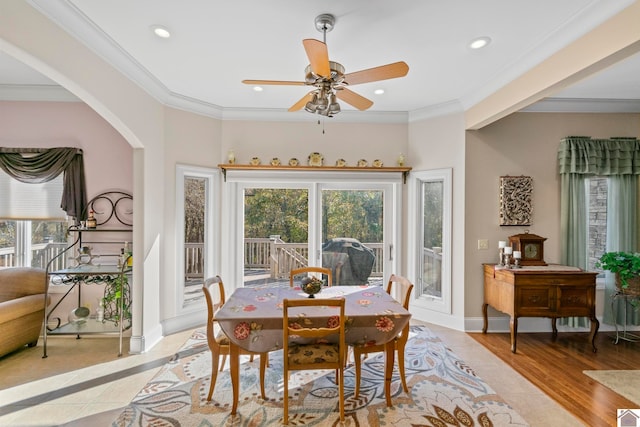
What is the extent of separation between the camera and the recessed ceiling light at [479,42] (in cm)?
269

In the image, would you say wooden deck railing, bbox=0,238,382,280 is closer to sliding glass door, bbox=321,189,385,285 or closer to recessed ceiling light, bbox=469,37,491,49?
sliding glass door, bbox=321,189,385,285

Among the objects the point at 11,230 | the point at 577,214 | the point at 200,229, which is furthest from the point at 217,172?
the point at 577,214

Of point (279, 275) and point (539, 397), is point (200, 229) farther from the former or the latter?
point (539, 397)

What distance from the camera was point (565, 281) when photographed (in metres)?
3.48

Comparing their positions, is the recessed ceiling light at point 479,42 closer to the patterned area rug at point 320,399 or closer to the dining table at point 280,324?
the dining table at point 280,324

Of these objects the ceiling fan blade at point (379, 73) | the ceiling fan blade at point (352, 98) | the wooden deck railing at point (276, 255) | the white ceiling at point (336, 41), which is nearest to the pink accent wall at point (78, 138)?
the white ceiling at point (336, 41)

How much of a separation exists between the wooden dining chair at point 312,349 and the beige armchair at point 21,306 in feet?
9.79

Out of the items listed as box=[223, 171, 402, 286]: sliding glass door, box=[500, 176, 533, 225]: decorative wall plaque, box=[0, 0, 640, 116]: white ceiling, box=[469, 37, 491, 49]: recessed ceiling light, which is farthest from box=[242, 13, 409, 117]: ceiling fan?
box=[500, 176, 533, 225]: decorative wall plaque

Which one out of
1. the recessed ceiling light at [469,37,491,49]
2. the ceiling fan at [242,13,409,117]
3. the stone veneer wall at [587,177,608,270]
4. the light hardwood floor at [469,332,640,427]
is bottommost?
the light hardwood floor at [469,332,640,427]

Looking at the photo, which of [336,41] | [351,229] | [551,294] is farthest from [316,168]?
[551,294]

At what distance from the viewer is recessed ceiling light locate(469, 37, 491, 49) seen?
8.82 feet

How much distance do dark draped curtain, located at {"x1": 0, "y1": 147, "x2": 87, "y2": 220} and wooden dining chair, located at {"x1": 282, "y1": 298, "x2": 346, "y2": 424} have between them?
3.20 metres

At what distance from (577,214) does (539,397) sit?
2.52 m

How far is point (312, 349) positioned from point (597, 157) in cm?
430
